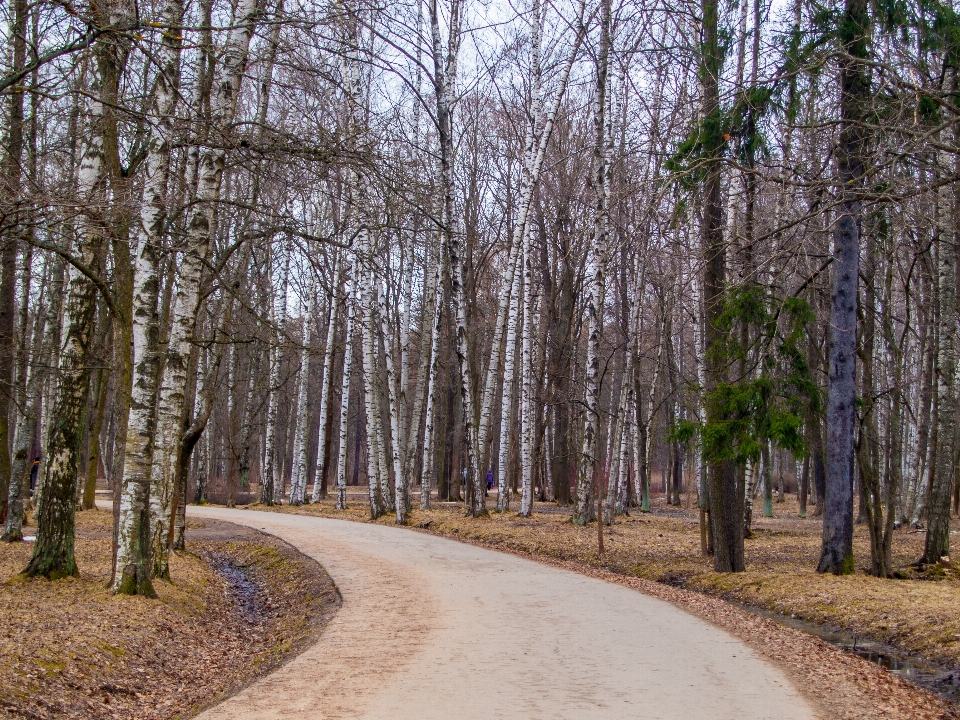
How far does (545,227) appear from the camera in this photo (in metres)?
33.1

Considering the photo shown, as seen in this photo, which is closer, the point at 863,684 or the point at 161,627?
the point at 863,684

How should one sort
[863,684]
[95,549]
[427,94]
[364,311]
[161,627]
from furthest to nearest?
[427,94] < [364,311] < [95,549] < [161,627] < [863,684]

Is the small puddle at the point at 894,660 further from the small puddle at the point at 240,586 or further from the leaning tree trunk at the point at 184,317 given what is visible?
the leaning tree trunk at the point at 184,317

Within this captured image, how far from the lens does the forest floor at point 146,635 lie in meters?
6.56

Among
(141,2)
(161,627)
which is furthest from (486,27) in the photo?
(161,627)

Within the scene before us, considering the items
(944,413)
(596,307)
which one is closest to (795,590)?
(944,413)

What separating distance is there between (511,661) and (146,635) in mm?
3646

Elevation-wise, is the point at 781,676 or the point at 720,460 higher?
the point at 720,460

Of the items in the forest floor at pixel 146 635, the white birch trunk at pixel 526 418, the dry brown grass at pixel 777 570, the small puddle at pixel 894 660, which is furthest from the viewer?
the white birch trunk at pixel 526 418

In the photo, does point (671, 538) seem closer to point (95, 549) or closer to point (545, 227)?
point (95, 549)

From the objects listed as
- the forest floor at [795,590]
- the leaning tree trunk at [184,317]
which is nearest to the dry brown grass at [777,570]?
the forest floor at [795,590]

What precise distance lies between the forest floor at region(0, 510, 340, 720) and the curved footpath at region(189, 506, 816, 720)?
1.88 feet

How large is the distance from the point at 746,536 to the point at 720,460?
760 cm

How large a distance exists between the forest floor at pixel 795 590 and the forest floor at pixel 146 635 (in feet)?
15.5
